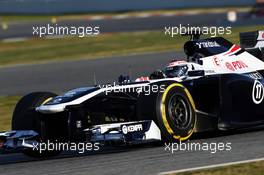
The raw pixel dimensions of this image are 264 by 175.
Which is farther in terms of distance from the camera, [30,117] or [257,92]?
[257,92]

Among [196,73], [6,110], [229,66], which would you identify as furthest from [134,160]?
[6,110]

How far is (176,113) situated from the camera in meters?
9.57

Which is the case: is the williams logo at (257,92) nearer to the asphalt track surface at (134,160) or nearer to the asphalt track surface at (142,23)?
the asphalt track surface at (134,160)

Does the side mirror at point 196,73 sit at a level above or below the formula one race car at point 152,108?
above

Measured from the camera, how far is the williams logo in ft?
34.1

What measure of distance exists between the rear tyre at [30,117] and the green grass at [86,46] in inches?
636

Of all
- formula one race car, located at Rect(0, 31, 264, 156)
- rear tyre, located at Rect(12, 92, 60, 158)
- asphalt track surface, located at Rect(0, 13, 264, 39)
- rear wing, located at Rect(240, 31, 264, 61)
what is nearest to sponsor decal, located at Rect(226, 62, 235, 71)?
formula one race car, located at Rect(0, 31, 264, 156)

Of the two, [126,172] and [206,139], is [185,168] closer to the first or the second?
[126,172]

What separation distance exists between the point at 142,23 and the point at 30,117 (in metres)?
34.7

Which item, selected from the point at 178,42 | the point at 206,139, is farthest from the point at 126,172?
the point at 178,42

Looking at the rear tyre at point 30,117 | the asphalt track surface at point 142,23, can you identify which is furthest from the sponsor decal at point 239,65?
the asphalt track surface at point 142,23

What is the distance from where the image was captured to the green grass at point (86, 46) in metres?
27.1

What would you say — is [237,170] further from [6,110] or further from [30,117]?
[6,110]

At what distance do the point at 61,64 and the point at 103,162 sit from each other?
16.1 meters
